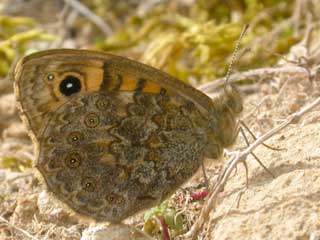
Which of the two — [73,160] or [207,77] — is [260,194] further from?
[207,77]

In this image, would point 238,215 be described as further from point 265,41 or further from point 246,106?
point 265,41

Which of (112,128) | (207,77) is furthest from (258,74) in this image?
(112,128)

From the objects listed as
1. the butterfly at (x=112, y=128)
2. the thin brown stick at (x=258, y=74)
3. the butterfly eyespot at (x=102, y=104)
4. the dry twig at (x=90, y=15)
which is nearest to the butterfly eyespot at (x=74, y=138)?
the butterfly at (x=112, y=128)

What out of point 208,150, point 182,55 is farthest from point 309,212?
point 182,55

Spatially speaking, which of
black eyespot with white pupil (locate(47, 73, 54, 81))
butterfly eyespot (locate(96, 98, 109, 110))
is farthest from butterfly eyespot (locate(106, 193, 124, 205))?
black eyespot with white pupil (locate(47, 73, 54, 81))

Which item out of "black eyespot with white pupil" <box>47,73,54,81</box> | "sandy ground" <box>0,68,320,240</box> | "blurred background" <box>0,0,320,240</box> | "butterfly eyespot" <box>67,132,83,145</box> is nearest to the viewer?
"sandy ground" <box>0,68,320,240</box>

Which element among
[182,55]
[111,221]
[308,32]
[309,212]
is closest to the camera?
[309,212]

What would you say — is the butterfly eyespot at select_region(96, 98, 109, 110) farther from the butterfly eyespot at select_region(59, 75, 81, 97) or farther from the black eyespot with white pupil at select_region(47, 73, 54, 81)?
the black eyespot with white pupil at select_region(47, 73, 54, 81)
